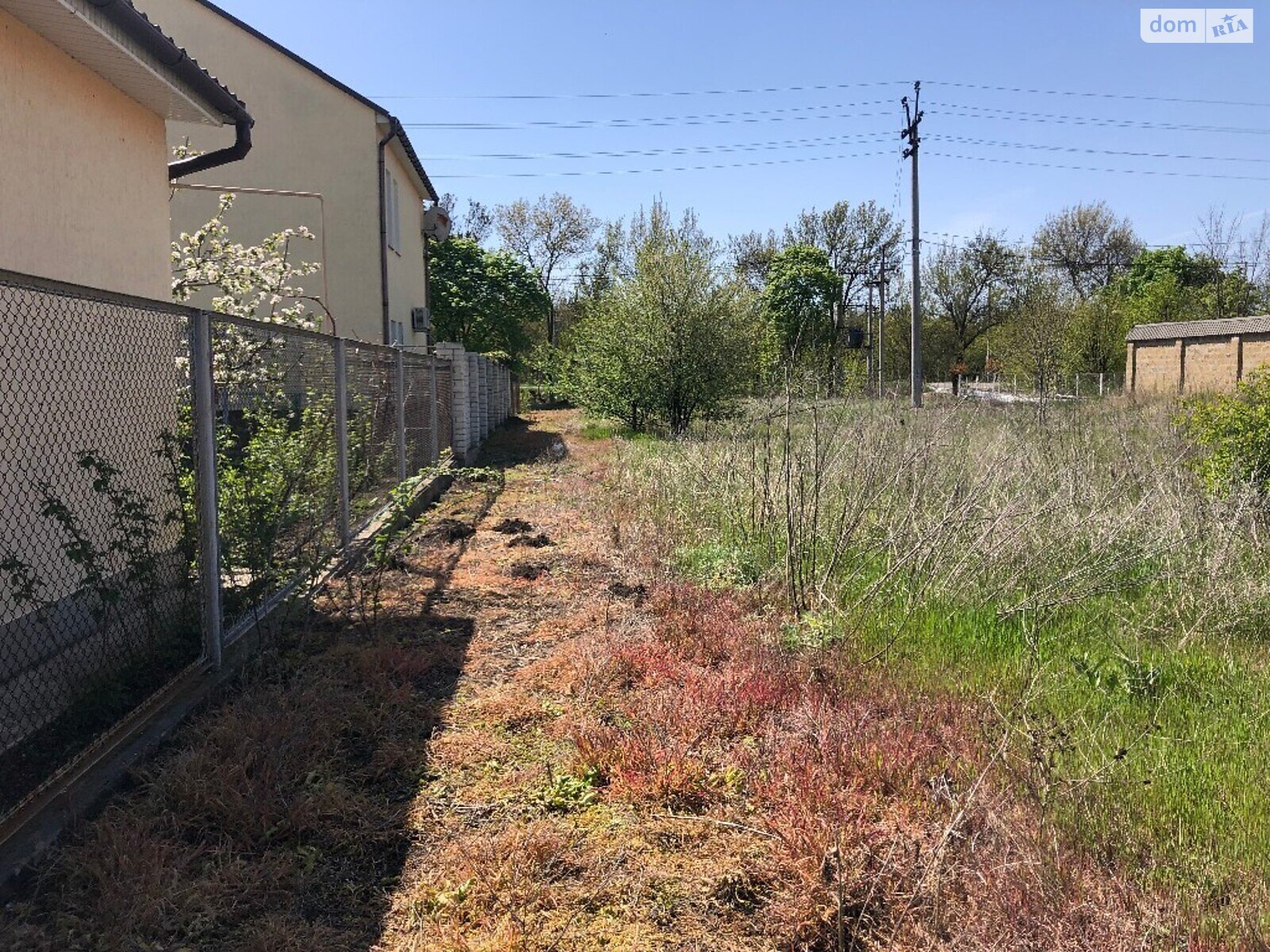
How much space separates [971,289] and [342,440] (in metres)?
48.3

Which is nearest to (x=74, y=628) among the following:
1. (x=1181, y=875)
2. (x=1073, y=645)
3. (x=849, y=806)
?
(x=849, y=806)

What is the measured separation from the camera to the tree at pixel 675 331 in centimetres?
1842

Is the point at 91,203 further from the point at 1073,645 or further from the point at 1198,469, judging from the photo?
the point at 1198,469

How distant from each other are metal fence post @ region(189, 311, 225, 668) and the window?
13.5 metres

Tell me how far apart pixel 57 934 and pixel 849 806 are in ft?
7.79

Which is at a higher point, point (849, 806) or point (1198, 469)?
point (1198, 469)

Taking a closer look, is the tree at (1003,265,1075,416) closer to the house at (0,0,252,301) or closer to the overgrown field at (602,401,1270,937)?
the overgrown field at (602,401,1270,937)

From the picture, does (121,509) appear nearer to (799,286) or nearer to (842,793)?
(842,793)

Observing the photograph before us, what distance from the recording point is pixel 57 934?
2373 millimetres

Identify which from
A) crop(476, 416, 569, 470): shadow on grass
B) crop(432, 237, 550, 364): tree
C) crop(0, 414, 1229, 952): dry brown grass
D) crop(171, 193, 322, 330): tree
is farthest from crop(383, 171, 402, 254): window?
crop(432, 237, 550, 364): tree

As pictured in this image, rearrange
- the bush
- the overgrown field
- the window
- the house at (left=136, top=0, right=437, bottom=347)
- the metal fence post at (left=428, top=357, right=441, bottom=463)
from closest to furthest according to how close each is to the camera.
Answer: the overgrown field, the bush, the metal fence post at (left=428, top=357, right=441, bottom=463), the house at (left=136, top=0, right=437, bottom=347), the window

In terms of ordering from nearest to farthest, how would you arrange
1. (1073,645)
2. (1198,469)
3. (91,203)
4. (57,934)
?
(57,934) < (1073,645) < (91,203) < (1198,469)

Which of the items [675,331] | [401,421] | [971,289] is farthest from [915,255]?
[971,289]

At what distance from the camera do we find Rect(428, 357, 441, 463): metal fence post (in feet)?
37.7
